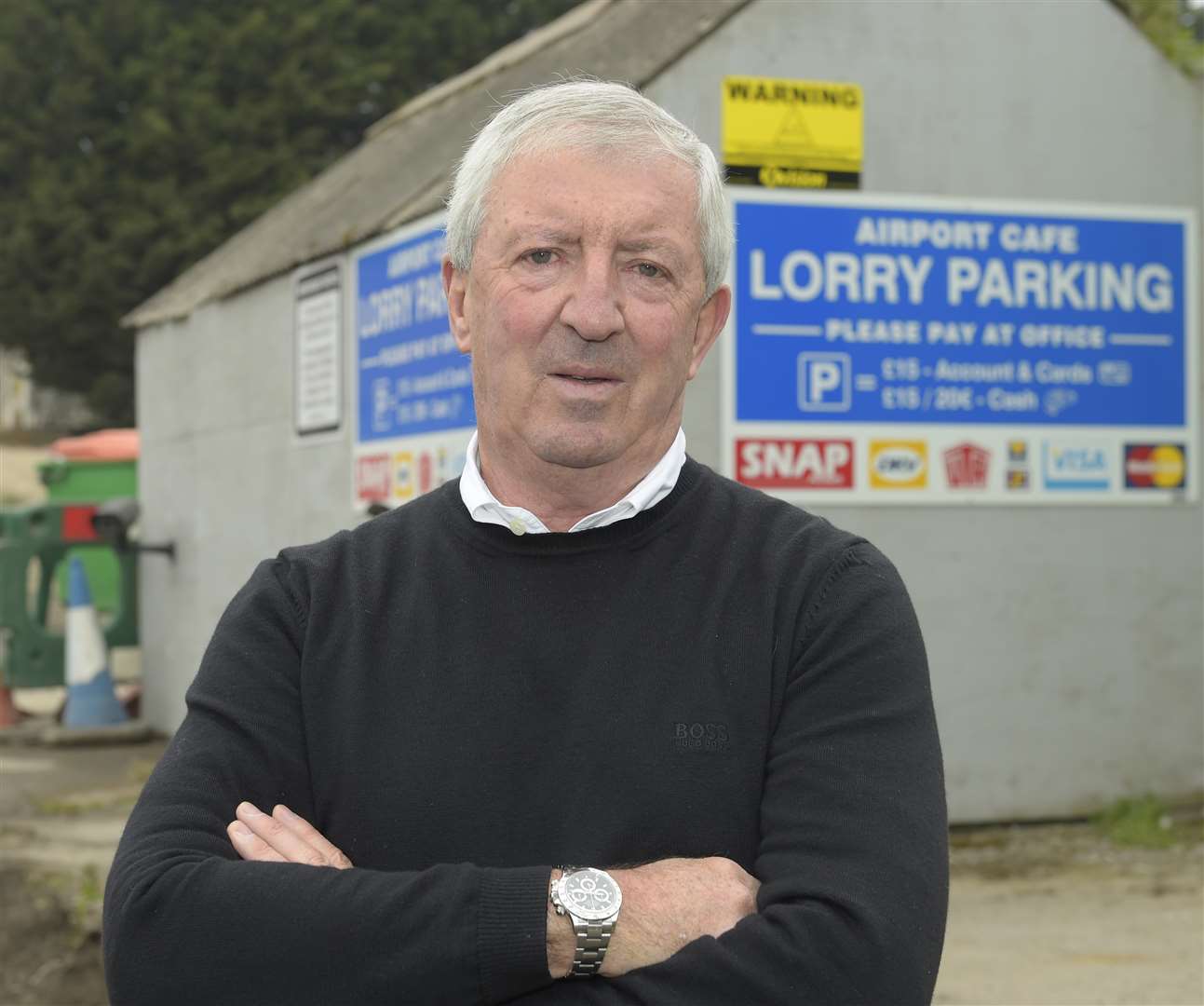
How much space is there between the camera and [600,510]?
7.72 feet

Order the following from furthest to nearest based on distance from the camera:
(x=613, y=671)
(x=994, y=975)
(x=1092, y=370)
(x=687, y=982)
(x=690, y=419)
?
(x=1092, y=370) < (x=690, y=419) < (x=994, y=975) < (x=613, y=671) < (x=687, y=982)

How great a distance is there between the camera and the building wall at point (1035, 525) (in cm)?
705

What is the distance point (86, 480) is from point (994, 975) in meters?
9.90

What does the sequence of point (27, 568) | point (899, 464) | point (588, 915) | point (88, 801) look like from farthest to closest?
point (27, 568) → point (88, 801) → point (899, 464) → point (588, 915)

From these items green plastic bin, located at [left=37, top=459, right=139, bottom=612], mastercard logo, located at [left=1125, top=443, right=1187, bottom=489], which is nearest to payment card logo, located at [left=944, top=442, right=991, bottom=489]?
mastercard logo, located at [left=1125, top=443, right=1187, bottom=489]

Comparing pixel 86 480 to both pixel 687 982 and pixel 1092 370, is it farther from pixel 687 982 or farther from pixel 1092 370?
pixel 687 982

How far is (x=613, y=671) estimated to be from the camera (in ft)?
7.34

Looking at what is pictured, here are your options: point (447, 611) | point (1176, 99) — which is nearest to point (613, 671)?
point (447, 611)

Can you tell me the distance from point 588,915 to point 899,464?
16.8 ft

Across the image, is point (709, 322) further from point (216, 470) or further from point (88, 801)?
point (216, 470)

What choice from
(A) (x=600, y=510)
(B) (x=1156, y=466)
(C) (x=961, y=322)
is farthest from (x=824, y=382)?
(A) (x=600, y=510)

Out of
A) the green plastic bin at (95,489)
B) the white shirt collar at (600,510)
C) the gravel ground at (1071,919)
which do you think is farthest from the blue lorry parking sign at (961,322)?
the green plastic bin at (95,489)

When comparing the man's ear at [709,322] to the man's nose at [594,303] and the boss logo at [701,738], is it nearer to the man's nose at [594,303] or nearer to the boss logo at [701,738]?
the man's nose at [594,303]

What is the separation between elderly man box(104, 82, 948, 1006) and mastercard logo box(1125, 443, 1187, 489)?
5277mm
